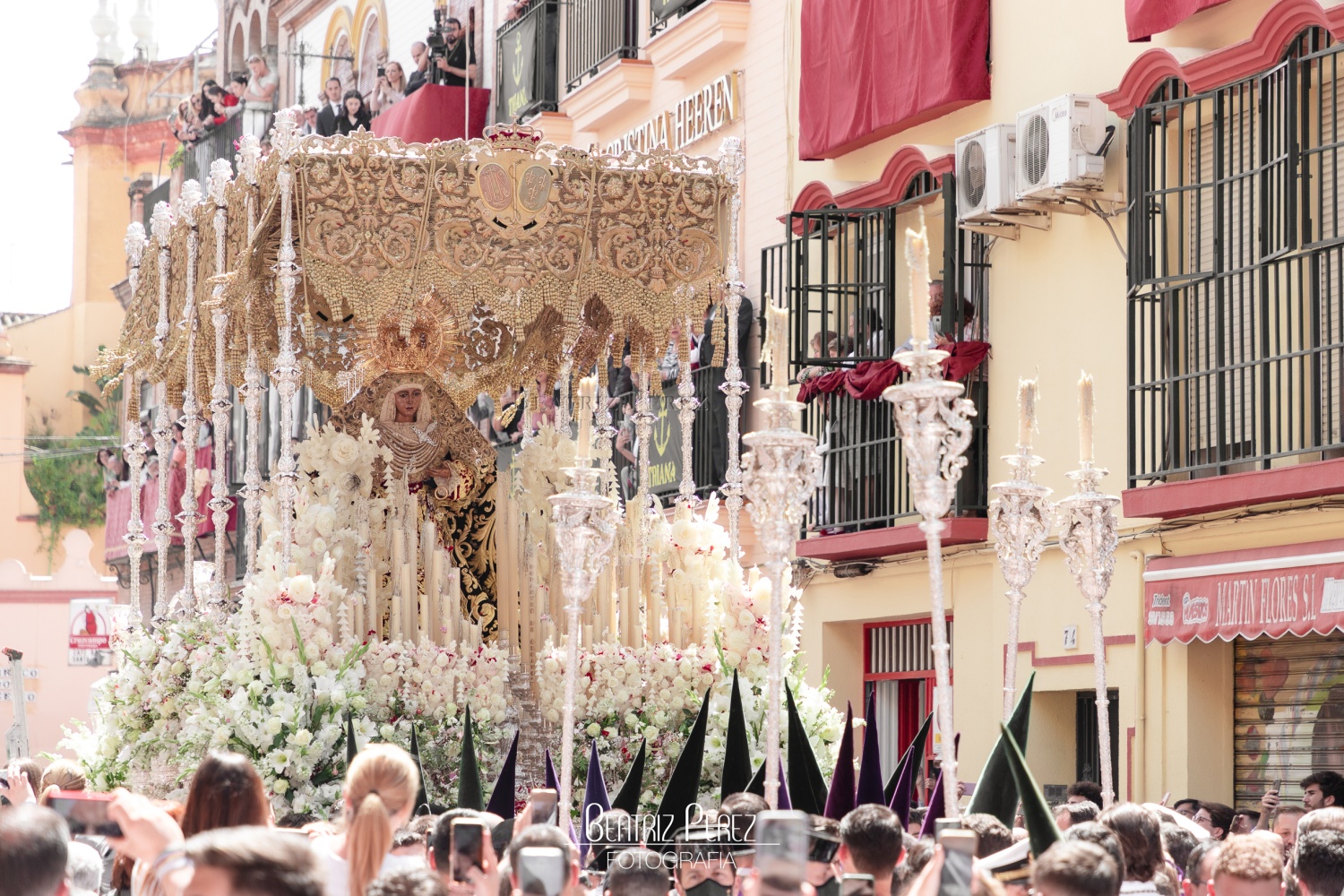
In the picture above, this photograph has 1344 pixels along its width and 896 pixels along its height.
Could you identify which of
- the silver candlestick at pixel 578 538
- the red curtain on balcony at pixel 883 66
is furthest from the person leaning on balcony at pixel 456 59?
the silver candlestick at pixel 578 538

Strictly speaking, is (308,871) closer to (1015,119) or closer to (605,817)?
(605,817)

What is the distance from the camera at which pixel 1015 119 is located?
40.9ft

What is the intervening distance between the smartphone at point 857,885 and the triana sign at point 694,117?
11.5 meters

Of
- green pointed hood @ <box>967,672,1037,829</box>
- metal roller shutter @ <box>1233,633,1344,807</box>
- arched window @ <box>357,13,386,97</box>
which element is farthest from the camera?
arched window @ <box>357,13,386,97</box>

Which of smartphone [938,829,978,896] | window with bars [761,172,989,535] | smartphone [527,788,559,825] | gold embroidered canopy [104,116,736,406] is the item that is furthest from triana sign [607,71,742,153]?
smartphone [938,829,978,896]

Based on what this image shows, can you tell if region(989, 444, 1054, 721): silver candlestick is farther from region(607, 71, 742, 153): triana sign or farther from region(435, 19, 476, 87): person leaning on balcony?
region(435, 19, 476, 87): person leaning on balcony

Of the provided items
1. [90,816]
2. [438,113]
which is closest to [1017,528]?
[90,816]

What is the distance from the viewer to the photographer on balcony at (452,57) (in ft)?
67.8

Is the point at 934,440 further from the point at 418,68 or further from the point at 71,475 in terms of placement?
the point at 71,475

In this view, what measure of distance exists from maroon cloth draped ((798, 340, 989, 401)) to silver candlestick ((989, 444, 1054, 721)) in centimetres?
533

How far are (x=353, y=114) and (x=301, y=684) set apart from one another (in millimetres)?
13966

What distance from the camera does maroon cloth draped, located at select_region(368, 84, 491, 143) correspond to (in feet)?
66.3

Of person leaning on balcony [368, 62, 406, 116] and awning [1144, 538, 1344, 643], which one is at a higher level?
person leaning on balcony [368, 62, 406, 116]

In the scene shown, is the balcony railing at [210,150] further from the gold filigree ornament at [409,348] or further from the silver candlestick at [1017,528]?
the silver candlestick at [1017,528]
